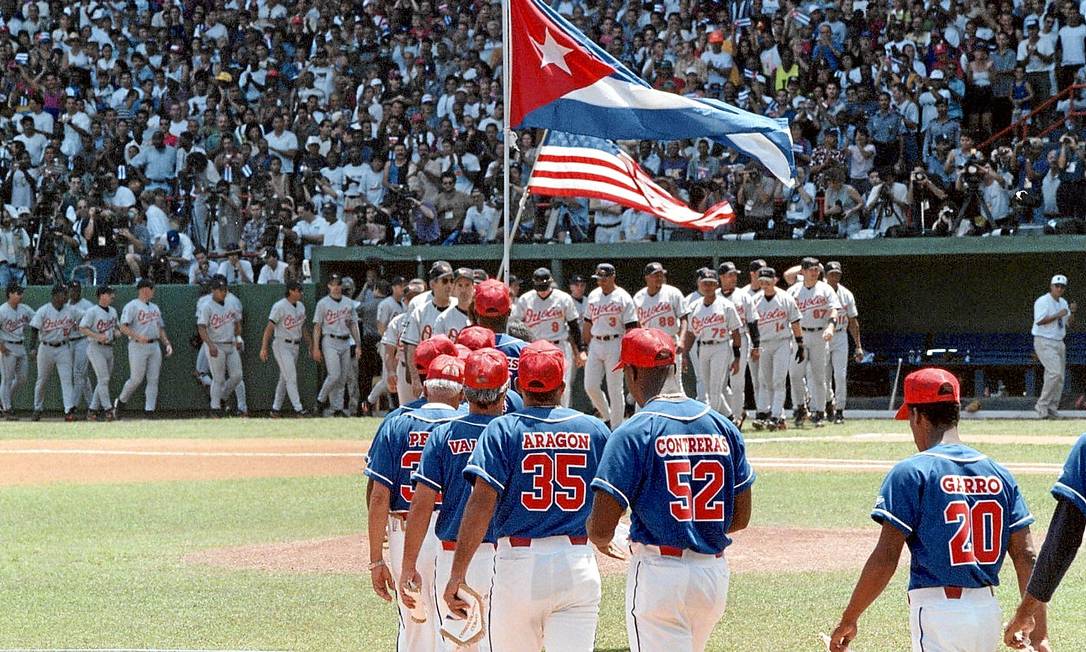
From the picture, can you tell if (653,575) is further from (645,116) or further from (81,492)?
(81,492)

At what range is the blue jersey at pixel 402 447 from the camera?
616 cm

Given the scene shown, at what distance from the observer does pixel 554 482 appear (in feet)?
17.8

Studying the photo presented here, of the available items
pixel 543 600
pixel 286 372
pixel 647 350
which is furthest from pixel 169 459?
pixel 647 350

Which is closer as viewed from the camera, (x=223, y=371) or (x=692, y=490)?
(x=692, y=490)

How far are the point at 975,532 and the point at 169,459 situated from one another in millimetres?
13586

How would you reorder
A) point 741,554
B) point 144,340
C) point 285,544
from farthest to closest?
1. point 144,340
2. point 285,544
3. point 741,554

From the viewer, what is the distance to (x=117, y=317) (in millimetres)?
23250

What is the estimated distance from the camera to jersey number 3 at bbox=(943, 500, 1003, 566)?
15.4 ft

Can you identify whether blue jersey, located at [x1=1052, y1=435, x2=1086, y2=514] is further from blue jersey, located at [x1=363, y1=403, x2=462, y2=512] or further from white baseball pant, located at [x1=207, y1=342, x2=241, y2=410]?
white baseball pant, located at [x1=207, y1=342, x2=241, y2=410]

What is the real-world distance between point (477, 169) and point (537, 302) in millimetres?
6664

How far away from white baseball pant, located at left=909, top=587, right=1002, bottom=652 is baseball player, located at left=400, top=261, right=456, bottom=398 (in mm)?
7044

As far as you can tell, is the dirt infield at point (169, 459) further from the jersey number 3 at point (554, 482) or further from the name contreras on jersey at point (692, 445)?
the name contreras on jersey at point (692, 445)

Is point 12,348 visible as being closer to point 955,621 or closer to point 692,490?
point 692,490

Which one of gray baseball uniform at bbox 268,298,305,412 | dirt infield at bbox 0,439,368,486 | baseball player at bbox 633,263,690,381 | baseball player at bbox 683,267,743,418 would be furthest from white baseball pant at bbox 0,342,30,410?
baseball player at bbox 683,267,743,418
